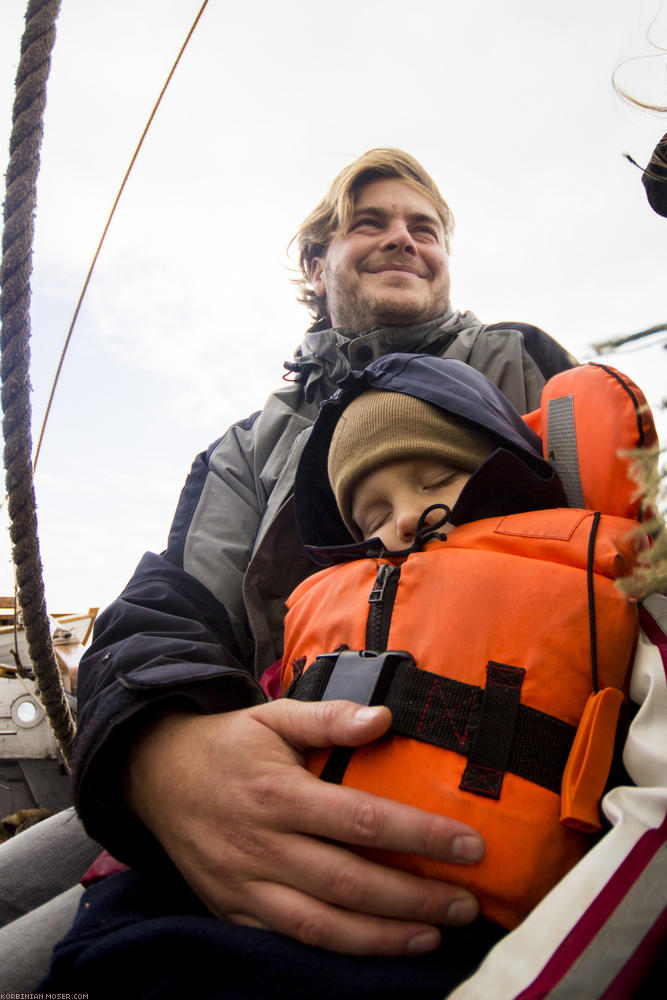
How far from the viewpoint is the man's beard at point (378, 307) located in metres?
Answer: 2.30

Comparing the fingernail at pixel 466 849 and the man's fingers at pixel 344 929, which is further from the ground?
the fingernail at pixel 466 849

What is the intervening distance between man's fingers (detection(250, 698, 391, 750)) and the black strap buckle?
39mm

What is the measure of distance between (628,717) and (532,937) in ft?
1.29

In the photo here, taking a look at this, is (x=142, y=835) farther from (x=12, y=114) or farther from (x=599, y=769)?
(x=12, y=114)

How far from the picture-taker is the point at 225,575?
1.74 m

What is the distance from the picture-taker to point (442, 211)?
282 centimetres

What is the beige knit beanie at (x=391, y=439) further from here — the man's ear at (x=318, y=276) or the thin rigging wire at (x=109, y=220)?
the man's ear at (x=318, y=276)

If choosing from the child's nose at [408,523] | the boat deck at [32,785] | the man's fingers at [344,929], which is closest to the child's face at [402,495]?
the child's nose at [408,523]

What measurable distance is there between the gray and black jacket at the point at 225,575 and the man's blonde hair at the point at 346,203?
2.14 feet

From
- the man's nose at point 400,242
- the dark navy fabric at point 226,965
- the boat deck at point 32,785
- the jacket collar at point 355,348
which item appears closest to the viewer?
the dark navy fabric at point 226,965

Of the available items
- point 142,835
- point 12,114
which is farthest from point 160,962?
point 12,114

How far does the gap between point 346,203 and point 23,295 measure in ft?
5.45

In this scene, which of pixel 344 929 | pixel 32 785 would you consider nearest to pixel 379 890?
pixel 344 929

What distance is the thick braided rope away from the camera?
117 cm
